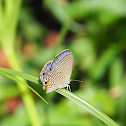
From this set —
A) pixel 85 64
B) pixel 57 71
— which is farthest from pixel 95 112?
pixel 85 64

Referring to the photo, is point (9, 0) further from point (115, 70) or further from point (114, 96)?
point (114, 96)

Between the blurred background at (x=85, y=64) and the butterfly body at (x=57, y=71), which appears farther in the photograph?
the blurred background at (x=85, y=64)

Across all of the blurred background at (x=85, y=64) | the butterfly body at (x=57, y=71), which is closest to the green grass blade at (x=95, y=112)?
the butterfly body at (x=57, y=71)

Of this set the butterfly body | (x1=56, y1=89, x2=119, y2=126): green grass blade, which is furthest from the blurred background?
(x1=56, y1=89, x2=119, y2=126): green grass blade

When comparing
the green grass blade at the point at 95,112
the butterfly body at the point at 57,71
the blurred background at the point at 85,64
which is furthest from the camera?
the blurred background at the point at 85,64

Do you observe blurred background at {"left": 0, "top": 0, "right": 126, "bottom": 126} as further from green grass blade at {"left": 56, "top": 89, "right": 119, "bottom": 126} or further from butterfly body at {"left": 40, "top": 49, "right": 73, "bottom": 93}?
green grass blade at {"left": 56, "top": 89, "right": 119, "bottom": 126}

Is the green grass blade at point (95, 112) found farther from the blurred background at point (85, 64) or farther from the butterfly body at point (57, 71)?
the blurred background at point (85, 64)

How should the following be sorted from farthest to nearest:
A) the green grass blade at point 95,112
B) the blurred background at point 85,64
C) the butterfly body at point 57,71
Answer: the blurred background at point 85,64 → the butterfly body at point 57,71 → the green grass blade at point 95,112

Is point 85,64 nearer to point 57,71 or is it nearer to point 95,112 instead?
point 57,71

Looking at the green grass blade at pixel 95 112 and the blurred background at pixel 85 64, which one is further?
the blurred background at pixel 85 64
